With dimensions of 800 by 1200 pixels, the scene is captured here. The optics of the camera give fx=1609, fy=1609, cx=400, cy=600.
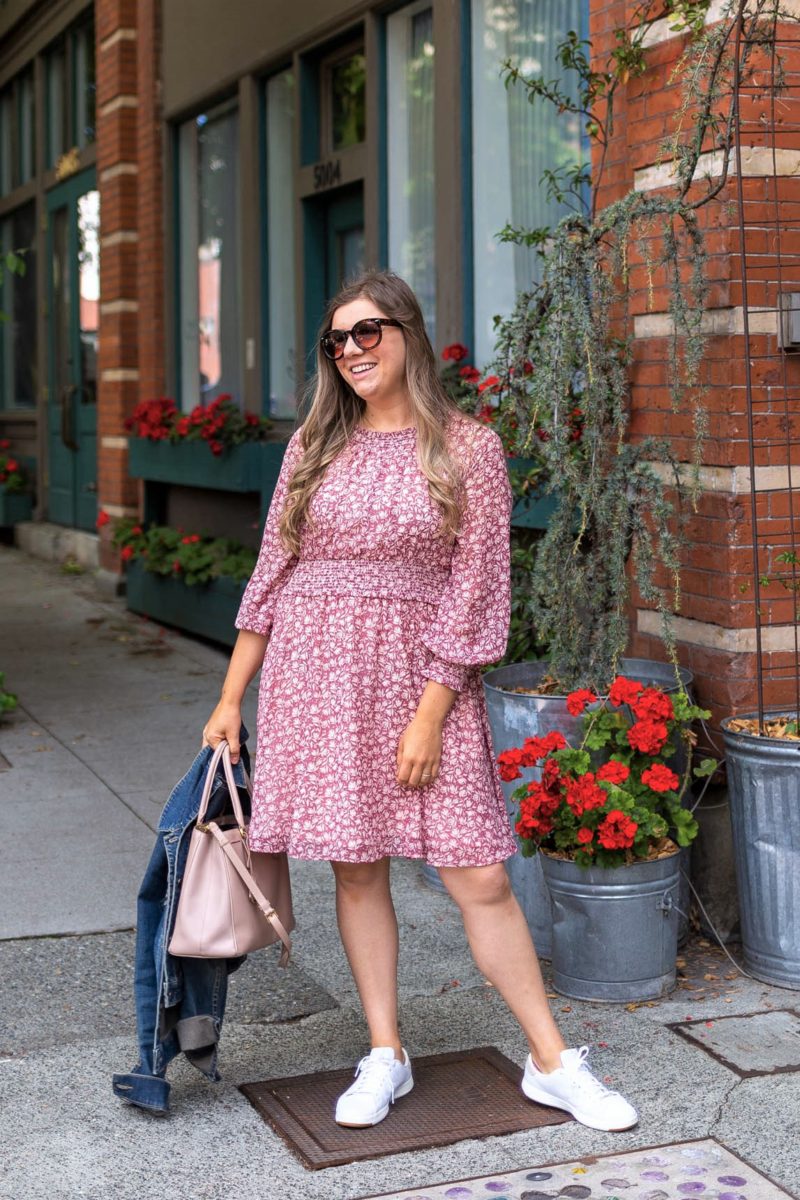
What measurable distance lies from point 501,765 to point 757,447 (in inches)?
48.9

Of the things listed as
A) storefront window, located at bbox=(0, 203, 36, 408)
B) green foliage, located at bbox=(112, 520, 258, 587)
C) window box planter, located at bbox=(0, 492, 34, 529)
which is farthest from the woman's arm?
storefront window, located at bbox=(0, 203, 36, 408)

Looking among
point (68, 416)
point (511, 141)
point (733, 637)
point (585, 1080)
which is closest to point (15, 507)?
point (68, 416)

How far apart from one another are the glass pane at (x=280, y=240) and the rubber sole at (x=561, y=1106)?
6423mm

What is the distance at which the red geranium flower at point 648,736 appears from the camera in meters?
4.29

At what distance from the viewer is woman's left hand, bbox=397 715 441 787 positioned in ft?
11.4

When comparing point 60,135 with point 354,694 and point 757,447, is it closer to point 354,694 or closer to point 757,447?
point 757,447

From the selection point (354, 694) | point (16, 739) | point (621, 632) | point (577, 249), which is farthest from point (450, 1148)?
point (16, 739)

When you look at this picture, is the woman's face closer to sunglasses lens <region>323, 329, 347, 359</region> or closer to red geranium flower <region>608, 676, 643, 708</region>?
sunglasses lens <region>323, 329, 347, 359</region>

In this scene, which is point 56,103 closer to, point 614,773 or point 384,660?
point 614,773

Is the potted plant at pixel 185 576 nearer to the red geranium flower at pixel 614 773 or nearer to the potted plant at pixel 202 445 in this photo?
the potted plant at pixel 202 445

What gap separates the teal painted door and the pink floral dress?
9.91m

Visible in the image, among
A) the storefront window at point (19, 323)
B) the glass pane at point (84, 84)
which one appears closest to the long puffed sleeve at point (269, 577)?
the glass pane at point (84, 84)

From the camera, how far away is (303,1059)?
157 inches

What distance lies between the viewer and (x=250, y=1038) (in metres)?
4.13
